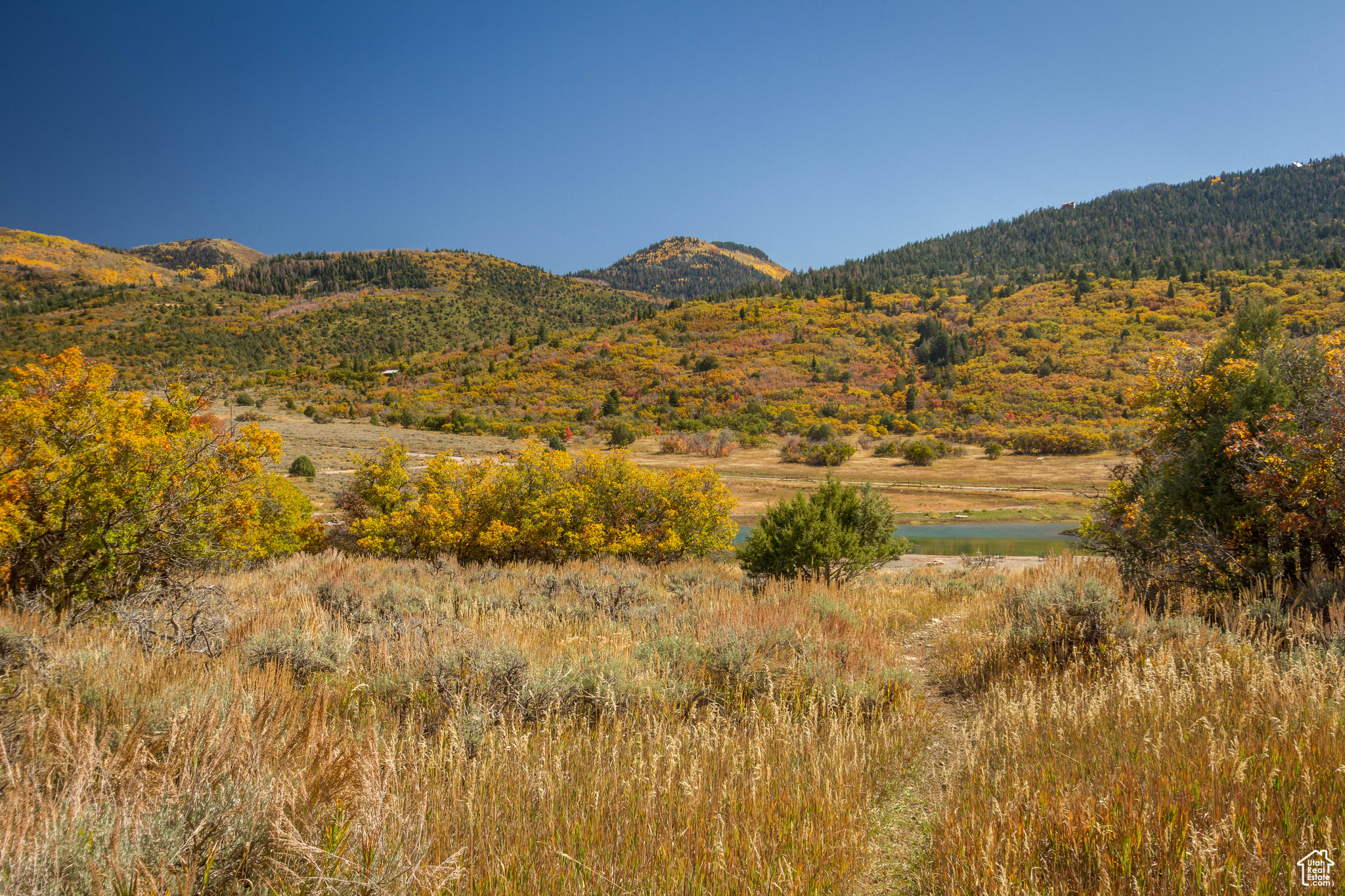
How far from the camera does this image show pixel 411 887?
1864mm

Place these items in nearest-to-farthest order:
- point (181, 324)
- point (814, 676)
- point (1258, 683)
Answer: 1. point (1258, 683)
2. point (814, 676)
3. point (181, 324)

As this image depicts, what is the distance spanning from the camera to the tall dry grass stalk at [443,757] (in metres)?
1.87

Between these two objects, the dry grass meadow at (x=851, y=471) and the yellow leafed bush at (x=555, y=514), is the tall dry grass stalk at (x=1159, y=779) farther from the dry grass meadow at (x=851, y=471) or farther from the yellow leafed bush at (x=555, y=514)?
the dry grass meadow at (x=851, y=471)

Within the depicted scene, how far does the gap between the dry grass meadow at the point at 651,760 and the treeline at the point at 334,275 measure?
15301 cm

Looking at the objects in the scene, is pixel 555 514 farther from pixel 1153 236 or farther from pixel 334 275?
pixel 1153 236

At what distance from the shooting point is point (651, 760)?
2795 millimetres

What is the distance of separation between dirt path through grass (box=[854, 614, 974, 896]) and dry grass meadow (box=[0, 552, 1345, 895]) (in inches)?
0.6

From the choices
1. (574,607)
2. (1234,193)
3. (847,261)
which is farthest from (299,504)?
(1234,193)

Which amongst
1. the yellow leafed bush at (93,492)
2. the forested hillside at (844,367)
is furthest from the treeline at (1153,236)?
the yellow leafed bush at (93,492)

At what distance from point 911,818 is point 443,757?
7.12ft

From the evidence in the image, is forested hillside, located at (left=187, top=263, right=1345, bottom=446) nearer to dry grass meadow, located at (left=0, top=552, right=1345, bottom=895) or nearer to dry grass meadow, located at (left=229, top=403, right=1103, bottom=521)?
dry grass meadow, located at (left=229, top=403, right=1103, bottom=521)

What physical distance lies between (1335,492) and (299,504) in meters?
18.1

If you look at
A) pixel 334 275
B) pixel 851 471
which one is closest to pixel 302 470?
pixel 851 471

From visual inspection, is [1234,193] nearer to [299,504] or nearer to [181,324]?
[299,504]
